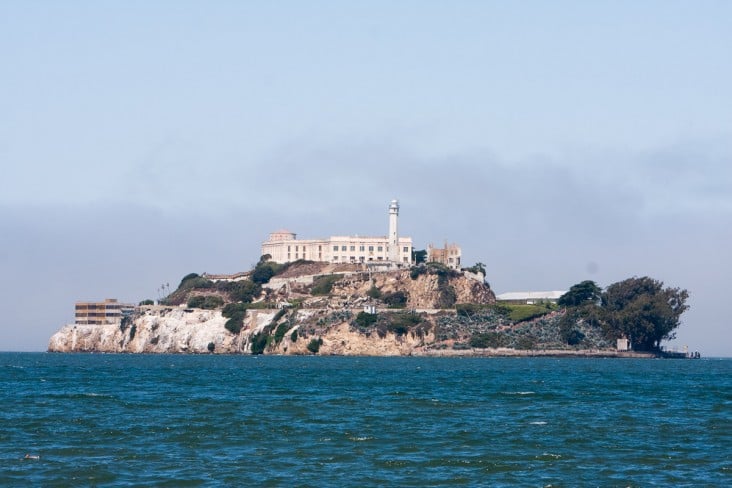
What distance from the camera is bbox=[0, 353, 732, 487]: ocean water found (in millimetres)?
39938

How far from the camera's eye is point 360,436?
50719mm

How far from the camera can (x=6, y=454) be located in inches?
1726

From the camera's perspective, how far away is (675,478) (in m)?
39.9

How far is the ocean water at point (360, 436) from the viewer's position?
131ft

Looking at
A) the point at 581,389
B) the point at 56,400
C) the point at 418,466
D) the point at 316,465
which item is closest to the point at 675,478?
the point at 418,466

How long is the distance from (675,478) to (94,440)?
23600 mm

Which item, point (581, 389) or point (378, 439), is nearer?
point (378, 439)

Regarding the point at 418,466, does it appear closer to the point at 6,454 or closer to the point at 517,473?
Answer: the point at 517,473

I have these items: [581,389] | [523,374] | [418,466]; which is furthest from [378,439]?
[523,374]

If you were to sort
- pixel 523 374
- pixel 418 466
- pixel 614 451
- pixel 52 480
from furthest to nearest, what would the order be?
1. pixel 523 374
2. pixel 614 451
3. pixel 418 466
4. pixel 52 480

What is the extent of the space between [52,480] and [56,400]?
3313 centimetres

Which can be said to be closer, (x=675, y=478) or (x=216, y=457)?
(x=675, y=478)

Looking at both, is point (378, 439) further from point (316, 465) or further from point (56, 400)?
→ point (56, 400)

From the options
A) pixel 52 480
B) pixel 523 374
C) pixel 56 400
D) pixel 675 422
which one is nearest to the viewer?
pixel 52 480
